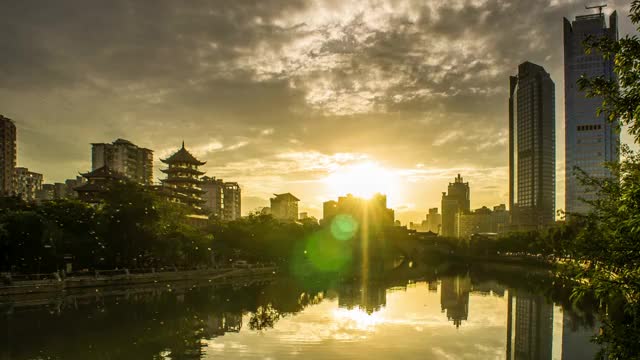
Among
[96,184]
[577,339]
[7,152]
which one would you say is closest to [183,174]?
[96,184]

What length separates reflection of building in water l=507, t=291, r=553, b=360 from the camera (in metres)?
34.1

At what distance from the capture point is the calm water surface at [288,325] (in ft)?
107

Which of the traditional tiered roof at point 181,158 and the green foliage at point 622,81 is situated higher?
the traditional tiered roof at point 181,158

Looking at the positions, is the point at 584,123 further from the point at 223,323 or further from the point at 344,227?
the point at 223,323

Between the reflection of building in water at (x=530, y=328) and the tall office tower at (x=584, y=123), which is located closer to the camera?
the reflection of building in water at (x=530, y=328)

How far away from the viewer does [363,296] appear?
62.4 m

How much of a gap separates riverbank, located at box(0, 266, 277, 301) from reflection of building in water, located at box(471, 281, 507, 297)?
32348mm

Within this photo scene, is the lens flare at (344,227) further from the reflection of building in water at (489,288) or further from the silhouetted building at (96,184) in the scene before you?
the silhouetted building at (96,184)

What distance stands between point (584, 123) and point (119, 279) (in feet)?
575

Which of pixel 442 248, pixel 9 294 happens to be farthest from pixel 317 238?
pixel 9 294

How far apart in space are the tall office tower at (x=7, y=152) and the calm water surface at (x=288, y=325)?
120325 millimetres

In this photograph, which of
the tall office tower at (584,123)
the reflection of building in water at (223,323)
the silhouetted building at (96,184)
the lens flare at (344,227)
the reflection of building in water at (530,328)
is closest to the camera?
the reflection of building in water at (530,328)

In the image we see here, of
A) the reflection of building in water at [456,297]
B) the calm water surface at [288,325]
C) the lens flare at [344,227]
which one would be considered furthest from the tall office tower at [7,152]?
the reflection of building in water at [456,297]

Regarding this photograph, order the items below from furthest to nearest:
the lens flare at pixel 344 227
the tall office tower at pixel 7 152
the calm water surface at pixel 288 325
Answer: the tall office tower at pixel 7 152 → the lens flare at pixel 344 227 → the calm water surface at pixel 288 325
